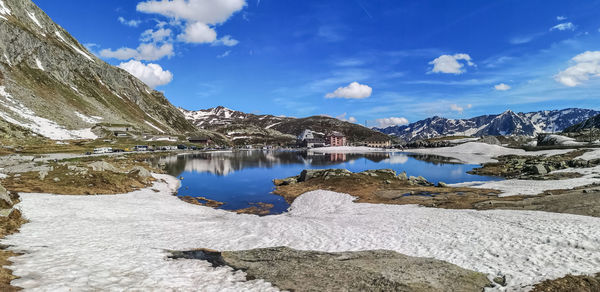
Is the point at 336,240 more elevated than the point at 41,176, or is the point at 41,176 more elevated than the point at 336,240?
the point at 41,176

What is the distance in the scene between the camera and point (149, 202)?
109 feet

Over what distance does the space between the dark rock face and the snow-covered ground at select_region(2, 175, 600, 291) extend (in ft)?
3.56

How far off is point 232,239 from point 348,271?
988 centimetres

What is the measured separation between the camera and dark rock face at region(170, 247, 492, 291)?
12656mm

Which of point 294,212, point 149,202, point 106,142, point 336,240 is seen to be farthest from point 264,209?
point 106,142

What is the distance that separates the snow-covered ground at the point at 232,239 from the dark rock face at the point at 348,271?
3.56 feet

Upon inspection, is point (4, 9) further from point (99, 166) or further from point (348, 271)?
point (348, 271)

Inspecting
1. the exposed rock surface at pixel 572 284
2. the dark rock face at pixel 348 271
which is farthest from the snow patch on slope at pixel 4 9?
the exposed rock surface at pixel 572 284

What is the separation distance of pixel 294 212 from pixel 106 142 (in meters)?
140

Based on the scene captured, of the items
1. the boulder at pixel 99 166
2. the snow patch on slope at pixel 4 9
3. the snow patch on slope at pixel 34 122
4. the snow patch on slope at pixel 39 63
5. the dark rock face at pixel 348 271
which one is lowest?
the dark rock face at pixel 348 271

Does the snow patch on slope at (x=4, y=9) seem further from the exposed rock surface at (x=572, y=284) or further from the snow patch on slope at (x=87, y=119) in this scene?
the exposed rock surface at (x=572, y=284)

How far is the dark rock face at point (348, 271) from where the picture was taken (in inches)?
498

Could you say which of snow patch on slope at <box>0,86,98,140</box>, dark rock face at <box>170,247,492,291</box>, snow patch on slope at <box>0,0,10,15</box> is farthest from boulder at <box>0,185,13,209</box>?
snow patch on slope at <box>0,0,10,15</box>

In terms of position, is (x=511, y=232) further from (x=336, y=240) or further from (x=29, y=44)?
(x=29, y=44)
